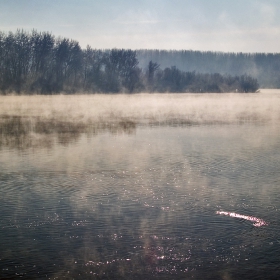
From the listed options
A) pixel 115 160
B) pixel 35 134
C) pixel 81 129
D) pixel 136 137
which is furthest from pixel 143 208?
pixel 81 129

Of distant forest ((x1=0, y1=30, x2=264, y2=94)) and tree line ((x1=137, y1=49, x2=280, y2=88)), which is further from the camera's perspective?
tree line ((x1=137, y1=49, x2=280, y2=88))

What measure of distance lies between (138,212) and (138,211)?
0.05 m

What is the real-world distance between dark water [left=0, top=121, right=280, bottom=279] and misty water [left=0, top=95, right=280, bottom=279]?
1 cm

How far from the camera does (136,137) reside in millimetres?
15656

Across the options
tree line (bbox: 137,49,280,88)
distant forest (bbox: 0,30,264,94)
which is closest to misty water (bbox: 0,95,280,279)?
distant forest (bbox: 0,30,264,94)

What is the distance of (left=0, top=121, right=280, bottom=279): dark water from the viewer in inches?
203

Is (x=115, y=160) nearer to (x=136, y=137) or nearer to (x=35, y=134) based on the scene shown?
(x=136, y=137)

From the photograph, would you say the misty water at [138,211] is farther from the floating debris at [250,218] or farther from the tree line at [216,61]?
the tree line at [216,61]

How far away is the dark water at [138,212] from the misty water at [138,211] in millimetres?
13

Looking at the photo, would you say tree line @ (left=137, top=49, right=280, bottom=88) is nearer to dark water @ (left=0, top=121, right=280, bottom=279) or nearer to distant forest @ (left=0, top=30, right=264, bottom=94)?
distant forest @ (left=0, top=30, right=264, bottom=94)

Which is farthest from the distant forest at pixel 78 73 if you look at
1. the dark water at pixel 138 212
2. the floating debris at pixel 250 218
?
the floating debris at pixel 250 218

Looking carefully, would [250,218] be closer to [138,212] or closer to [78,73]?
[138,212]

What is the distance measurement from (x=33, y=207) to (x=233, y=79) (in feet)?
223

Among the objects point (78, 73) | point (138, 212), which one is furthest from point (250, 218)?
point (78, 73)
